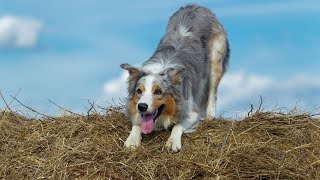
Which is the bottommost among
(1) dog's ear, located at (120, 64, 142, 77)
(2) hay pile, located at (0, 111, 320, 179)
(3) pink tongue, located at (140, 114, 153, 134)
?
(2) hay pile, located at (0, 111, 320, 179)

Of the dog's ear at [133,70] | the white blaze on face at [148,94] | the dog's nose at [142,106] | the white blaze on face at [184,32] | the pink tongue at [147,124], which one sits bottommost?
the pink tongue at [147,124]

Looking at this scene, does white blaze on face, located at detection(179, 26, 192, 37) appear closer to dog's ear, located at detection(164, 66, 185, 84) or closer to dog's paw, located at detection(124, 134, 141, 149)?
dog's ear, located at detection(164, 66, 185, 84)

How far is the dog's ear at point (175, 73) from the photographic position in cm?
912

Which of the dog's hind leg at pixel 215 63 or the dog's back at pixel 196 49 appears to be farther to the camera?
the dog's hind leg at pixel 215 63

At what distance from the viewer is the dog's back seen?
33.7ft

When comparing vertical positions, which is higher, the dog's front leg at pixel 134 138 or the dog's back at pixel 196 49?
the dog's back at pixel 196 49

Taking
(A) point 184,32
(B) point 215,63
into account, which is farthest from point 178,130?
(B) point 215,63

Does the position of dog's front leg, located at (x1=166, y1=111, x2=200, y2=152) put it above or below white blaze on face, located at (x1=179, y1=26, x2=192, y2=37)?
below

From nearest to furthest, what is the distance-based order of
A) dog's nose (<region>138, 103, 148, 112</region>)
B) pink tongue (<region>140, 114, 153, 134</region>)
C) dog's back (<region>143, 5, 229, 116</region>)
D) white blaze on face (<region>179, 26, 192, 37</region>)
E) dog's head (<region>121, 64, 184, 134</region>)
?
dog's nose (<region>138, 103, 148, 112</region>), dog's head (<region>121, 64, 184, 134</region>), pink tongue (<region>140, 114, 153, 134</region>), dog's back (<region>143, 5, 229, 116</region>), white blaze on face (<region>179, 26, 192, 37</region>)

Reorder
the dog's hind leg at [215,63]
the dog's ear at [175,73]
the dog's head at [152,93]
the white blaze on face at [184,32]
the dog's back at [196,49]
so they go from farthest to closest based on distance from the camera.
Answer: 1. the dog's hind leg at [215,63]
2. the white blaze on face at [184,32]
3. the dog's back at [196,49]
4. the dog's ear at [175,73]
5. the dog's head at [152,93]

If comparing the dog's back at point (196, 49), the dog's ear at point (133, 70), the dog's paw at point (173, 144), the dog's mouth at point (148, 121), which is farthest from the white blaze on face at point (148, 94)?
the dog's back at point (196, 49)

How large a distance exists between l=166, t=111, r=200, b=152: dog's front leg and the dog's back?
1.49ft

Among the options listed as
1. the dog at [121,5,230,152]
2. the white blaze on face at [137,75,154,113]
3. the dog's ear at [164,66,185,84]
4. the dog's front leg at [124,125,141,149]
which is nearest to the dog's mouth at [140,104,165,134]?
the dog at [121,5,230,152]

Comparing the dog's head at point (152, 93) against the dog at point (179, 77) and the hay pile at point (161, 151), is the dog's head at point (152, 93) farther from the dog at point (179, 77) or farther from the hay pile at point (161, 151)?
the hay pile at point (161, 151)
